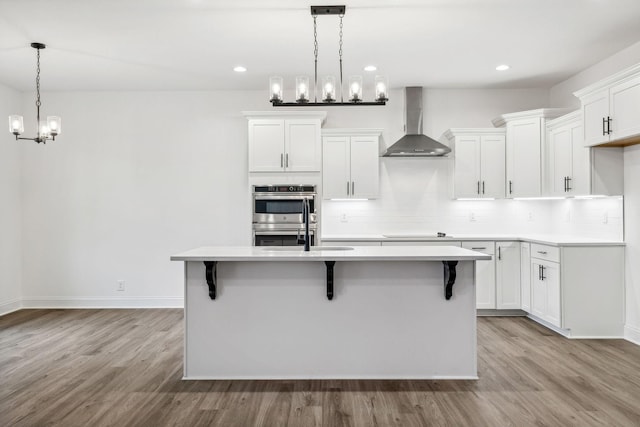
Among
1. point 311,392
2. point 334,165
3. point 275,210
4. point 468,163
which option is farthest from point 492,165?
point 311,392

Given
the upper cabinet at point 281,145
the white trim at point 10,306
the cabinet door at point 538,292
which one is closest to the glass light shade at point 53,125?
the upper cabinet at point 281,145

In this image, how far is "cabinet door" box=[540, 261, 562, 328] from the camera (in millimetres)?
4273

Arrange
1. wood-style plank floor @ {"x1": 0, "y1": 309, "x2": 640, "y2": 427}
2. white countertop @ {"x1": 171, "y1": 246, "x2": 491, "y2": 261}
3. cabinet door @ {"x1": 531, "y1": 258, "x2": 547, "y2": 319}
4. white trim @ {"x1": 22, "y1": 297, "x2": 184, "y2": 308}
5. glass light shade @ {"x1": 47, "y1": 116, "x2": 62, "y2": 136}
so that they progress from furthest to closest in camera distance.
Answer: white trim @ {"x1": 22, "y1": 297, "x2": 184, "y2": 308}
cabinet door @ {"x1": 531, "y1": 258, "x2": 547, "y2": 319}
glass light shade @ {"x1": 47, "y1": 116, "x2": 62, "y2": 136}
white countertop @ {"x1": 171, "y1": 246, "x2": 491, "y2": 261}
wood-style plank floor @ {"x1": 0, "y1": 309, "x2": 640, "y2": 427}

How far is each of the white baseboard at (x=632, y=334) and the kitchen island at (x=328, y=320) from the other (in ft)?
6.58

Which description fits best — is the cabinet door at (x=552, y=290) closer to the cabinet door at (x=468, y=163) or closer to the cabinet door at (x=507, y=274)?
the cabinet door at (x=507, y=274)

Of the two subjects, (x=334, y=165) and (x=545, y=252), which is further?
(x=334, y=165)

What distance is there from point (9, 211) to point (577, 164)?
6704 mm

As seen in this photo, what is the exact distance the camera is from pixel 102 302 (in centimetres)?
568

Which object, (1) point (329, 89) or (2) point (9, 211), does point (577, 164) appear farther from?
(2) point (9, 211)

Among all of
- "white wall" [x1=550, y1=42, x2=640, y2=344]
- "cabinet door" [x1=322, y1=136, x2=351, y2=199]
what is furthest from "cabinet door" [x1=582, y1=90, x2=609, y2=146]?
"cabinet door" [x1=322, y1=136, x2=351, y2=199]

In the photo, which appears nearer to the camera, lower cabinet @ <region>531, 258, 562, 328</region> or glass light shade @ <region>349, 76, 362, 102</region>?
glass light shade @ <region>349, 76, 362, 102</region>

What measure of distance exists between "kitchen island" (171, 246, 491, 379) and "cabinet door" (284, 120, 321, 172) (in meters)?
2.22

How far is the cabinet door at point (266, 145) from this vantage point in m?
5.25

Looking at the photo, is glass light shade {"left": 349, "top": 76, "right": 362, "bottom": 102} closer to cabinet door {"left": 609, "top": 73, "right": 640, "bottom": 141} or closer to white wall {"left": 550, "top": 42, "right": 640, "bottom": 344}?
cabinet door {"left": 609, "top": 73, "right": 640, "bottom": 141}
